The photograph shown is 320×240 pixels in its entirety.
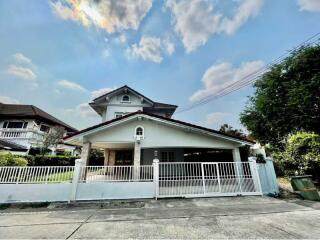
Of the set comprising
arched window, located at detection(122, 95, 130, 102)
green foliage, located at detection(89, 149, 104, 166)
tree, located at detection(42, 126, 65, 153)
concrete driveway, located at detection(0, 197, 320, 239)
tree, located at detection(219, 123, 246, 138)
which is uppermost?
arched window, located at detection(122, 95, 130, 102)

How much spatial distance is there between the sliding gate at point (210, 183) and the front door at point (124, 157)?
809cm

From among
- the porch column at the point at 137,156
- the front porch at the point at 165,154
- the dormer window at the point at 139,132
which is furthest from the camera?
the front porch at the point at 165,154

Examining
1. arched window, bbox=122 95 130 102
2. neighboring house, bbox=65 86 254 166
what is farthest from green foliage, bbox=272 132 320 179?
arched window, bbox=122 95 130 102

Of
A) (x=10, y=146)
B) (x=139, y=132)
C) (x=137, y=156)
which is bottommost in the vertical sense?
(x=137, y=156)

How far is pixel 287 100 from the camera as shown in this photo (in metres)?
14.8

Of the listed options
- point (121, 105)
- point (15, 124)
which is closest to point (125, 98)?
point (121, 105)

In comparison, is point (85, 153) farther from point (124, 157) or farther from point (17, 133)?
point (17, 133)

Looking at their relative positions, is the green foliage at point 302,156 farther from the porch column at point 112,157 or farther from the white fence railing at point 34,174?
the porch column at point 112,157

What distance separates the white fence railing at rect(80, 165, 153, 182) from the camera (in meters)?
8.43

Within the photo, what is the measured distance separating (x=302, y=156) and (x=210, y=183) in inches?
313

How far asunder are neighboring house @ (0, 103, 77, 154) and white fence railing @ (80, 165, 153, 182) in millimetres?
15245

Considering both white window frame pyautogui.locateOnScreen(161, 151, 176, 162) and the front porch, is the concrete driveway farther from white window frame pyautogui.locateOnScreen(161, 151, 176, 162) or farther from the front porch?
white window frame pyautogui.locateOnScreen(161, 151, 176, 162)

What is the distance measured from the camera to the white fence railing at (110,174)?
8434mm

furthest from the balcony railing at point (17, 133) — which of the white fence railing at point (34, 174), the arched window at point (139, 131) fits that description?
the arched window at point (139, 131)
